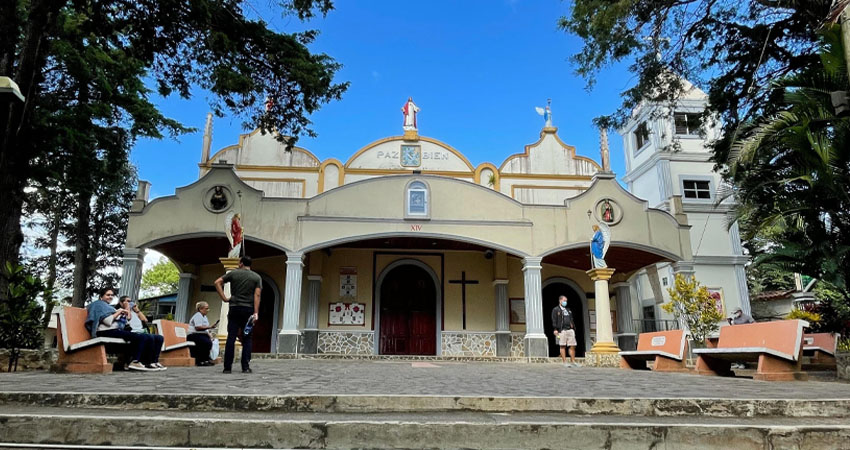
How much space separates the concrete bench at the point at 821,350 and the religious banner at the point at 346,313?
11130 millimetres

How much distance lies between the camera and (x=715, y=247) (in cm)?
1995

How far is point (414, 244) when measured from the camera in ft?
52.4

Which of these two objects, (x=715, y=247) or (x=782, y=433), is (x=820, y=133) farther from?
(x=715, y=247)

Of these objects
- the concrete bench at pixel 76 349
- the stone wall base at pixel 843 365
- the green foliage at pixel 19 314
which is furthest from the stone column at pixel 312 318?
the stone wall base at pixel 843 365

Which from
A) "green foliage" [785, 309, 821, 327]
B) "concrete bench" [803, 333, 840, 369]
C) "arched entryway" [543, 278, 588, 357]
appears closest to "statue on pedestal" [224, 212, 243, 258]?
"arched entryway" [543, 278, 588, 357]

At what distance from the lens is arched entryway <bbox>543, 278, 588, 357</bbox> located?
16.9 metres

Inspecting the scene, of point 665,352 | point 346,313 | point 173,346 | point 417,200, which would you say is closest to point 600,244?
point 665,352

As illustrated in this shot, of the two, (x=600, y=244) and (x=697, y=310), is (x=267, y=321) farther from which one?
(x=697, y=310)

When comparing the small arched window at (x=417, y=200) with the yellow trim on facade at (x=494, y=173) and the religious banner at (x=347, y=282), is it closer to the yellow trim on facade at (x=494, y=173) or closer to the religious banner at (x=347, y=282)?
the religious banner at (x=347, y=282)

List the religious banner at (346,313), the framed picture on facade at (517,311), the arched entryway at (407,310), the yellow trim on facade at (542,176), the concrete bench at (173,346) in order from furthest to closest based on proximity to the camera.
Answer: the yellow trim on facade at (542,176) → the framed picture on facade at (517,311) → the arched entryway at (407,310) → the religious banner at (346,313) → the concrete bench at (173,346)

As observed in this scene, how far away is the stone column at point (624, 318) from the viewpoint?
16.4 meters

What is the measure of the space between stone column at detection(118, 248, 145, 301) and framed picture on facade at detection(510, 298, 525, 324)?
34.5 ft

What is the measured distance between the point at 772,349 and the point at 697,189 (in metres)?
15.9

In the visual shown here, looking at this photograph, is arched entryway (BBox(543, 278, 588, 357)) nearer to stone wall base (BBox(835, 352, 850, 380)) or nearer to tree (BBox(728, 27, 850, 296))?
tree (BBox(728, 27, 850, 296))
